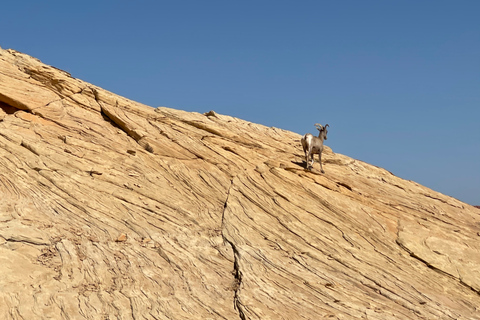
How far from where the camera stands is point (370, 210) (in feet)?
70.0

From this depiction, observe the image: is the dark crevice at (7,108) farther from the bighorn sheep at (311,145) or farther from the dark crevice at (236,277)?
the bighorn sheep at (311,145)

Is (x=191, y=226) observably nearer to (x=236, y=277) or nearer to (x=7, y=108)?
(x=236, y=277)

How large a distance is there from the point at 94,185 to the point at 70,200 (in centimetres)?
133

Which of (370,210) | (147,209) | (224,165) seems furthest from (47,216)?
(370,210)

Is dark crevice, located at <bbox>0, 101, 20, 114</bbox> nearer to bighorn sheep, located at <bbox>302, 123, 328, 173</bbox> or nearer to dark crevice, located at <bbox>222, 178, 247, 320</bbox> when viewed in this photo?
dark crevice, located at <bbox>222, 178, 247, 320</bbox>

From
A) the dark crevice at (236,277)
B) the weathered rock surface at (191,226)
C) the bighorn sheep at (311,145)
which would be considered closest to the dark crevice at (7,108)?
the weathered rock surface at (191,226)

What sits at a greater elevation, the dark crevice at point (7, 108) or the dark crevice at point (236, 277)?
the dark crevice at point (7, 108)

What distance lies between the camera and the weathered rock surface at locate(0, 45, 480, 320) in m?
15.0

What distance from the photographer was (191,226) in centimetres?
1898

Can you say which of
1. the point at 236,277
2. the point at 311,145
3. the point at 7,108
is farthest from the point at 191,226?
the point at 7,108

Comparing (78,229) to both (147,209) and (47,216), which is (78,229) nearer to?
(47,216)

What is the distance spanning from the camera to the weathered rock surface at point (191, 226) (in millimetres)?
15008

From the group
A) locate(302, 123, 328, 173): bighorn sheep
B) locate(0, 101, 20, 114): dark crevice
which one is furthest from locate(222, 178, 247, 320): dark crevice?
locate(0, 101, 20, 114): dark crevice

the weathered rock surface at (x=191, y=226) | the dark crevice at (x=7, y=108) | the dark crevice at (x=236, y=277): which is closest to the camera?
the dark crevice at (x=236, y=277)
